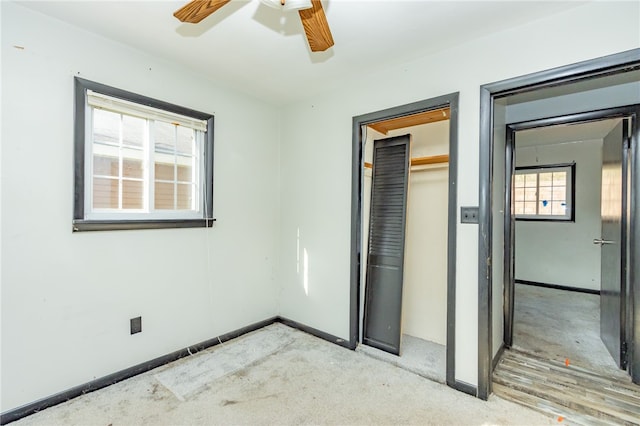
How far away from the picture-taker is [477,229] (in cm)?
204

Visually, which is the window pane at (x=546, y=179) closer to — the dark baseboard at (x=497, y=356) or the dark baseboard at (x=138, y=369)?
the dark baseboard at (x=497, y=356)

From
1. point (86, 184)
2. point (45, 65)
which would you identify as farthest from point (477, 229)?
point (45, 65)

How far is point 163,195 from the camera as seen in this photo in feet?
8.02

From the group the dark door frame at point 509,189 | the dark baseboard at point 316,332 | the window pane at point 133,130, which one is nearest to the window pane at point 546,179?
the dark door frame at point 509,189

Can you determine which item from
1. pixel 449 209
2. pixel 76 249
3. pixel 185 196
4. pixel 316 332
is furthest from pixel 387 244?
pixel 76 249

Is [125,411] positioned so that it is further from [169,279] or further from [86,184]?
[86,184]

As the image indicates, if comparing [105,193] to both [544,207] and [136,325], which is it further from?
[544,207]

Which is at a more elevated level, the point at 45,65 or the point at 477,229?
the point at 45,65

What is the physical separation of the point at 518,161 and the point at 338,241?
14.3 feet

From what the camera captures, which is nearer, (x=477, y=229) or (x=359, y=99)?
(x=477, y=229)

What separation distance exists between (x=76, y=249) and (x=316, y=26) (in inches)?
79.4

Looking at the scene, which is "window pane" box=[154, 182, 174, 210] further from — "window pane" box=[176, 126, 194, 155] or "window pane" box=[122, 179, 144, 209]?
"window pane" box=[176, 126, 194, 155]

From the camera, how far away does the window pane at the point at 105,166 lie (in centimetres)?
209

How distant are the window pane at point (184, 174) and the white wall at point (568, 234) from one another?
532 centimetres
